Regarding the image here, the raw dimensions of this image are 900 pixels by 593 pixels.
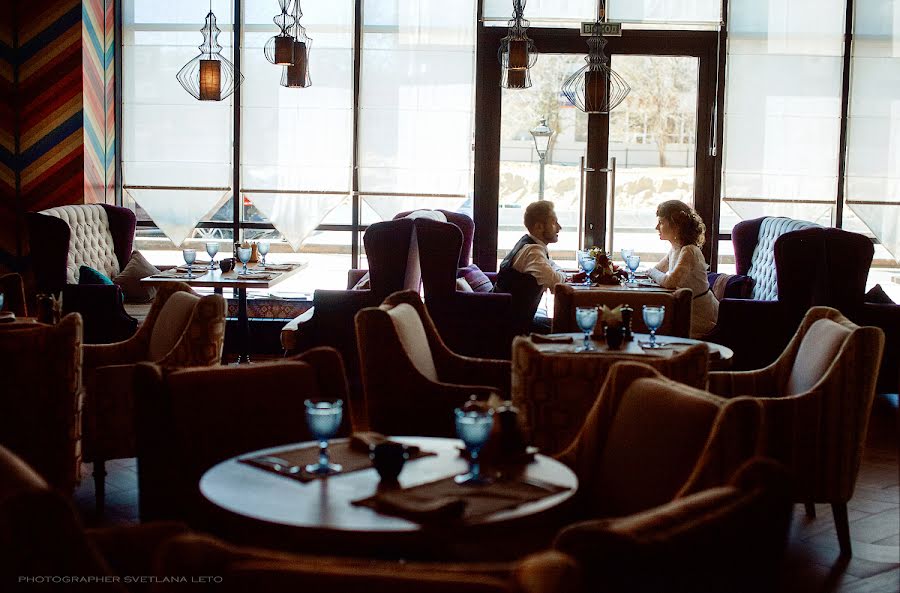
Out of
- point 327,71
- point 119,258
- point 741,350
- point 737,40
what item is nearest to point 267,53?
point 327,71

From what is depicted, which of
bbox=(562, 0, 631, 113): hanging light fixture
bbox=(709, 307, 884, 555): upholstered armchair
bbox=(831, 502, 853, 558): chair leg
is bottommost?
bbox=(831, 502, 853, 558): chair leg

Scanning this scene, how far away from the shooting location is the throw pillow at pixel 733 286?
7340 millimetres

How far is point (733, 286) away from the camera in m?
7.38

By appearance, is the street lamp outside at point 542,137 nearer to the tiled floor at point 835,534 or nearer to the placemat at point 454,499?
the tiled floor at point 835,534

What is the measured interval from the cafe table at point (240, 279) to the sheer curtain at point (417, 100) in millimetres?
1115

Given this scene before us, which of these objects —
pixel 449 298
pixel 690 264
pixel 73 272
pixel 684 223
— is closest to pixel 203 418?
pixel 449 298

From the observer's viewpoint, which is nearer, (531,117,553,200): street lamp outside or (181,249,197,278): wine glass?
(181,249,197,278): wine glass

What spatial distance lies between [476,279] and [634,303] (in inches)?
83.4

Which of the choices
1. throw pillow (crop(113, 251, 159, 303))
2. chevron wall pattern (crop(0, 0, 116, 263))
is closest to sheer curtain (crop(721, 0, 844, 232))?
throw pillow (crop(113, 251, 159, 303))

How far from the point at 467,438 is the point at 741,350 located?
4.14 meters

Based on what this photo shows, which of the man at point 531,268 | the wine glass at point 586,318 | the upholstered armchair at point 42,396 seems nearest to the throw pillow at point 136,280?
the man at point 531,268

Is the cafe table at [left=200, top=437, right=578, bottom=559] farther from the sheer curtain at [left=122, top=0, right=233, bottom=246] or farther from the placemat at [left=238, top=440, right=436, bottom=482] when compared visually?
the sheer curtain at [left=122, top=0, right=233, bottom=246]

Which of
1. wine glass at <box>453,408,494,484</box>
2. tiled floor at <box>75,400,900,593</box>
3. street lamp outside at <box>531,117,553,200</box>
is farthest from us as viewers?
street lamp outside at <box>531,117,553,200</box>

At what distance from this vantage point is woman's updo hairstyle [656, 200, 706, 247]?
6062 millimetres
